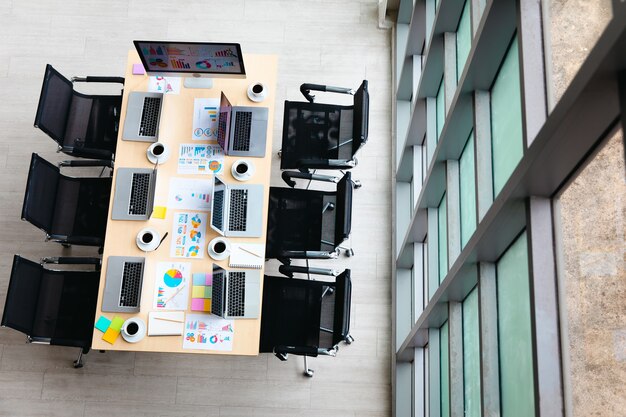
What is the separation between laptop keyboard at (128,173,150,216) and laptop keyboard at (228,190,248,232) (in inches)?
24.9

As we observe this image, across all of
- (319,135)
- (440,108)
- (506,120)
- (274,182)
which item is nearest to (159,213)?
(274,182)

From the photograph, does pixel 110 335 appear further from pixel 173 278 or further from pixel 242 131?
pixel 242 131

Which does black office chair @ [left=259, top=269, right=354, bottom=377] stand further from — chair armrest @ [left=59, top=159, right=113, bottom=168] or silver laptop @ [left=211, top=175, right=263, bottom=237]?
chair armrest @ [left=59, top=159, right=113, bottom=168]

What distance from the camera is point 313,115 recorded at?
541 centimetres

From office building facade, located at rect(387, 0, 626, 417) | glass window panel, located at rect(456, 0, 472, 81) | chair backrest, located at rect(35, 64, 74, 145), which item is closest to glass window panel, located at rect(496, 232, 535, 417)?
office building facade, located at rect(387, 0, 626, 417)

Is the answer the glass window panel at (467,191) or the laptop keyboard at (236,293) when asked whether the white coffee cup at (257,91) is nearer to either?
the laptop keyboard at (236,293)

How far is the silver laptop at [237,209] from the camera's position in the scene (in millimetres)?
4770

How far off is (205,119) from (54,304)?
1765 mm

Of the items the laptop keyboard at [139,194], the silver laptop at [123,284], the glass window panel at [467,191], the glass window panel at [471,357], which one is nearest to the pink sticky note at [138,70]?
the laptop keyboard at [139,194]

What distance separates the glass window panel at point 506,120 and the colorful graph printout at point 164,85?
9.41ft

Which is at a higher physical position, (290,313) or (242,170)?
(242,170)

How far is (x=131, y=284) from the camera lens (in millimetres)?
4676

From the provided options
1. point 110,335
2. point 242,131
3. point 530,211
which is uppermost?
point 242,131

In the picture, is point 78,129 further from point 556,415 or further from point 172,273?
point 556,415
